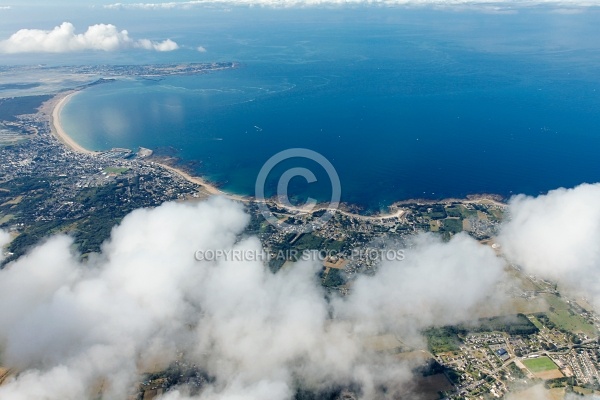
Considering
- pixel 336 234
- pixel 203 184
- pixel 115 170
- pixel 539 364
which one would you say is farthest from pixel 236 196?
pixel 539 364

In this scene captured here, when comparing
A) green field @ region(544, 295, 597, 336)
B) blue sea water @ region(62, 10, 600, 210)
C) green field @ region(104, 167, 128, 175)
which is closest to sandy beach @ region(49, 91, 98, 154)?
blue sea water @ region(62, 10, 600, 210)

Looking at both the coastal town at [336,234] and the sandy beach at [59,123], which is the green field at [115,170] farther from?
the sandy beach at [59,123]

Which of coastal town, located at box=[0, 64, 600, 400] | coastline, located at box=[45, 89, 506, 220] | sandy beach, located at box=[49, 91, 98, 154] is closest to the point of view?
coastal town, located at box=[0, 64, 600, 400]

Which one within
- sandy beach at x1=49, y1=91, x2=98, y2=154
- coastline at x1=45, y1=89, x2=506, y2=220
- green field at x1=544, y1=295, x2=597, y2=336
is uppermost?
sandy beach at x1=49, y1=91, x2=98, y2=154

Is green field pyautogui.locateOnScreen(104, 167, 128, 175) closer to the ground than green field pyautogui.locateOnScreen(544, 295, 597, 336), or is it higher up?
higher up

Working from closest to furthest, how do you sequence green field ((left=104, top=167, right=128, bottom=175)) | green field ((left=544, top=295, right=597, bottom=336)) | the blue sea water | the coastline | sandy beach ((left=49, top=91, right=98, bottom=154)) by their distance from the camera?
green field ((left=544, top=295, right=597, bottom=336)) < the coastline < the blue sea water < green field ((left=104, top=167, right=128, bottom=175)) < sandy beach ((left=49, top=91, right=98, bottom=154))

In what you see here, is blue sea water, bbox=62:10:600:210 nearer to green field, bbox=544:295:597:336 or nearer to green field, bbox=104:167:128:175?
green field, bbox=104:167:128:175

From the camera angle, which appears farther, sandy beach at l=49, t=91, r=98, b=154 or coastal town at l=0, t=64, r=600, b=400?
sandy beach at l=49, t=91, r=98, b=154
